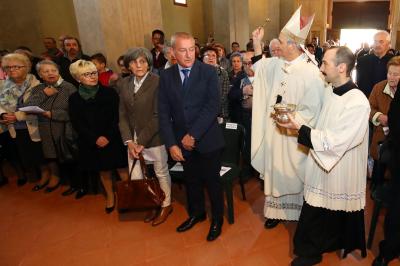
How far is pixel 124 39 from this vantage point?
207 inches

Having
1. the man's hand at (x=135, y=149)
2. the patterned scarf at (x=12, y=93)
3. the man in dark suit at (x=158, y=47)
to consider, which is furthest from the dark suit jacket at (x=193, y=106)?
the man in dark suit at (x=158, y=47)

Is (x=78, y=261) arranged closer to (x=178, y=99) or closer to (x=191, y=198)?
(x=191, y=198)

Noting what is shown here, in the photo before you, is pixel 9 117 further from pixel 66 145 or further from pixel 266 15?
pixel 266 15

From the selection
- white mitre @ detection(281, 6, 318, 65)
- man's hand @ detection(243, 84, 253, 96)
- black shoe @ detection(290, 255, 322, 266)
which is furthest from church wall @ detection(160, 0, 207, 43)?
black shoe @ detection(290, 255, 322, 266)

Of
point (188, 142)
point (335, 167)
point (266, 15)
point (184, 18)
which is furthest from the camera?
point (266, 15)

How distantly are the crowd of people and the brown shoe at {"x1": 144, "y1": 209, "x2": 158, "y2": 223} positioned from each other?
0.02 meters

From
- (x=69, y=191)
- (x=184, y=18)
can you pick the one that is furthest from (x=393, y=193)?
(x=184, y=18)

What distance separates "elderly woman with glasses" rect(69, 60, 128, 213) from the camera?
10.9 feet

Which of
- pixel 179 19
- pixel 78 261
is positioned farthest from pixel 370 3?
pixel 78 261

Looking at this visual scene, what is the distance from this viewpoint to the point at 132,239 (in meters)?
3.19

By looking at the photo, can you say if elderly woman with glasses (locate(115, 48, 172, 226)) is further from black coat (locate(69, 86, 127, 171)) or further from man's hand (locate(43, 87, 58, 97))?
man's hand (locate(43, 87, 58, 97))

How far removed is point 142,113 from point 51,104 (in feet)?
4.63

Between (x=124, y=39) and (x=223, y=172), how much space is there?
10.5 ft

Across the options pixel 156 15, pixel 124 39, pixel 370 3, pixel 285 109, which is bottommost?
pixel 285 109
